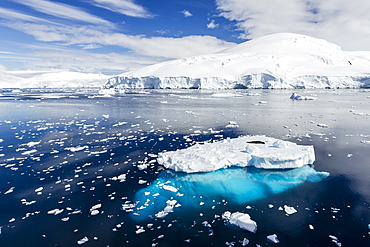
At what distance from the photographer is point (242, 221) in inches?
202

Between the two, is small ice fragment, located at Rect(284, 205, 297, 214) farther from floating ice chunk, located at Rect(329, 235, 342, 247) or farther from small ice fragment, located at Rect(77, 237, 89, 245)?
small ice fragment, located at Rect(77, 237, 89, 245)

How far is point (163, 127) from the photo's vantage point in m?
15.2

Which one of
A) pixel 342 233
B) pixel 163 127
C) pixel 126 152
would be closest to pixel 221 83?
pixel 163 127

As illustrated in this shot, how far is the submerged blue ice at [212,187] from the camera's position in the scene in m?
6.00

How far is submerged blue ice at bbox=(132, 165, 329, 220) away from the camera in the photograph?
6.00 m

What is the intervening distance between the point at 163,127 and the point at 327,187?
10.2m

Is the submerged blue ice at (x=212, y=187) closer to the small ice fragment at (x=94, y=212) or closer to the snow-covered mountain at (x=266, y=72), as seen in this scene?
the small ice fragment at (x=94, y=212)

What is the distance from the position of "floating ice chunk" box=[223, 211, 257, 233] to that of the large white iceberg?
2.69m

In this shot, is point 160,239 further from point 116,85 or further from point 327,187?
point 116,85

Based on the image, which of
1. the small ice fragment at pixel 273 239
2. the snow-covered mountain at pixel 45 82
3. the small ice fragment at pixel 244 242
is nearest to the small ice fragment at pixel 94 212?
the small ice fragment at pixel 244 242

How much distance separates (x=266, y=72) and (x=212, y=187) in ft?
197

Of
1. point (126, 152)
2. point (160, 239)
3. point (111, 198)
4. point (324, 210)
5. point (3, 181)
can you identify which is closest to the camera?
point (160, 239)

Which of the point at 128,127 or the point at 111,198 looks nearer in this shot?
the point at 111,198

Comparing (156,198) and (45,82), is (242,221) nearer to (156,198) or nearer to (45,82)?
(156,198)
